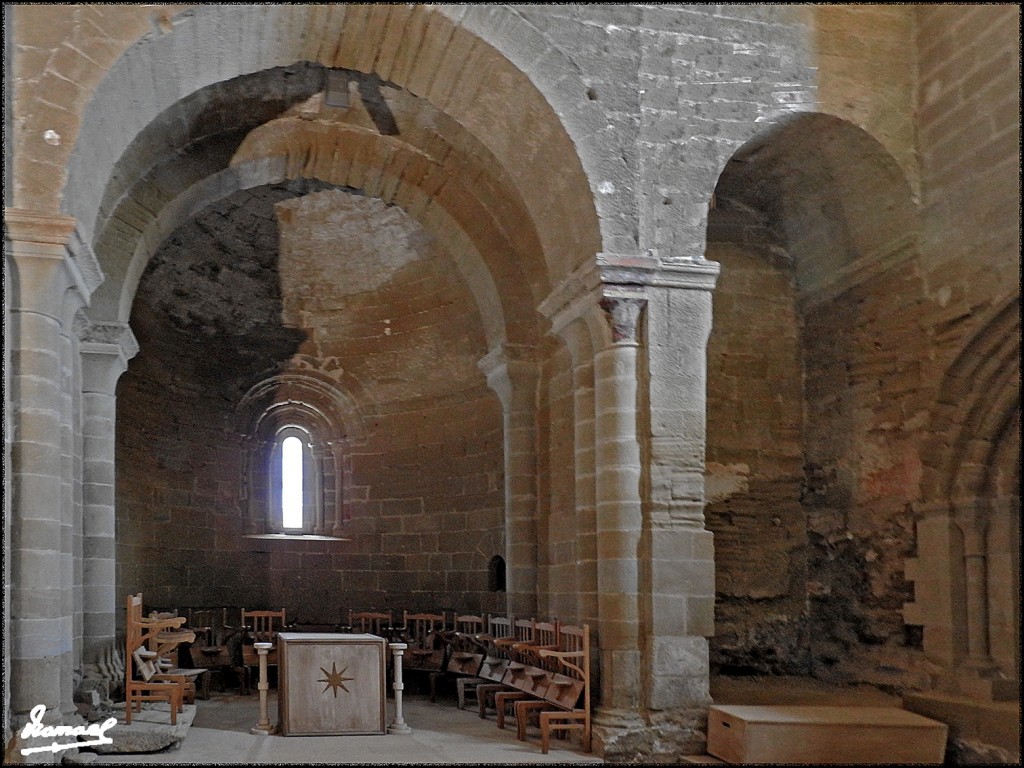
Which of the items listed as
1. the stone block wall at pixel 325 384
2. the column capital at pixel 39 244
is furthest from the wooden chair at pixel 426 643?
the column capital at pixel 39 244

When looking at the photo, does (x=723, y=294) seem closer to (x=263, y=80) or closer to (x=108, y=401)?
(x=263, y=80)

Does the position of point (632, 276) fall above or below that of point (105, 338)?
above

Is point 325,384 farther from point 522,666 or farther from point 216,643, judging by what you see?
point 522,666

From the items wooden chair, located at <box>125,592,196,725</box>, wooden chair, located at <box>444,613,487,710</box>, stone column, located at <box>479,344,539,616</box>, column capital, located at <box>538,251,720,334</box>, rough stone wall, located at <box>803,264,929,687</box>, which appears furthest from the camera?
wooden chair, located at <box>444,613,487,710</box>

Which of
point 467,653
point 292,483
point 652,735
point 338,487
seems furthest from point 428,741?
point 292,483

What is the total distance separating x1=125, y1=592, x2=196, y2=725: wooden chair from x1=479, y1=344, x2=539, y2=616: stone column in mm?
3002

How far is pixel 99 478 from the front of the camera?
34.1 feet

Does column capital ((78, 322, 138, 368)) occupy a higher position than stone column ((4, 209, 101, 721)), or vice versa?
column capital ((78, 322, 138, 368))

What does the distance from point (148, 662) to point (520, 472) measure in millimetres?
3700

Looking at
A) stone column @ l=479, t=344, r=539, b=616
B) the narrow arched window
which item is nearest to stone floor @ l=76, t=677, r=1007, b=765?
stone column @ l=479, t=344, r=539, b=616

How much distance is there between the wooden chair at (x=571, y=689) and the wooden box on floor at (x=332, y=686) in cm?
136

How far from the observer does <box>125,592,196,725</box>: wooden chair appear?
28.9 feet
